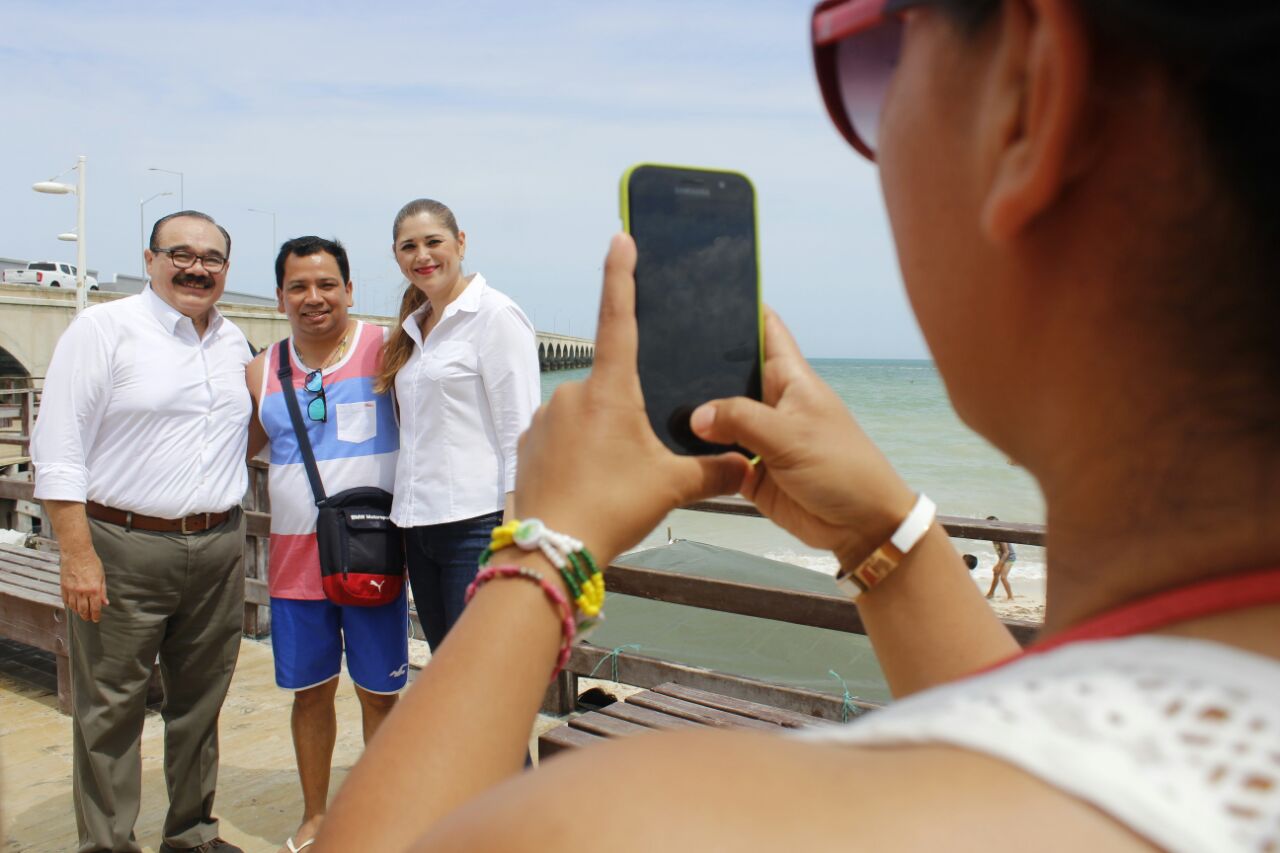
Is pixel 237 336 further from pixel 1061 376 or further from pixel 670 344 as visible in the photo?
pixel 1061 376

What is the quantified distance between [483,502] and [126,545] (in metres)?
1.42

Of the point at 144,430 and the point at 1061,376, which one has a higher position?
the point at 1061,376

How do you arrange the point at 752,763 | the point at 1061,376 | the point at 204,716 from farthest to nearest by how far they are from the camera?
the point at 204,716 → the point at 1061,376 → the point at 752,763

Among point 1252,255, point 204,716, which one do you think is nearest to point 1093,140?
point 1252,255

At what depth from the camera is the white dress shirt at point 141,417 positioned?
142 inches

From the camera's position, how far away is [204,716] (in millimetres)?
4031

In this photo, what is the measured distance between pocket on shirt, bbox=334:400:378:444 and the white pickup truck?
5145 centimetres

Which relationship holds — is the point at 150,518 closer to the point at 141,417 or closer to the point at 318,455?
the point at 141,417

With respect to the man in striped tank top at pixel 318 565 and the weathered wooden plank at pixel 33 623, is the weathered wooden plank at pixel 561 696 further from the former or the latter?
the weathered wooden plank at pixel 33 623

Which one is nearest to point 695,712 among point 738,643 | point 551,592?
point 551,592

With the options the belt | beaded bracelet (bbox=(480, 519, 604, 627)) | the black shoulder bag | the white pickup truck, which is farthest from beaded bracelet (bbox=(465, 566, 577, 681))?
the white pickup truck

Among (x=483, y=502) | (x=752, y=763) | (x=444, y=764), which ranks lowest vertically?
(x=483, y=502)

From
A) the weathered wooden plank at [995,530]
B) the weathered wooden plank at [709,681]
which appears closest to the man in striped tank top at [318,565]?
the weathered wooden plank at [709,681]

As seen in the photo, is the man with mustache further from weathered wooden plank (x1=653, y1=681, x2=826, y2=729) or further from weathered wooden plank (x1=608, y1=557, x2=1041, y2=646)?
weathered wooden plank (x1=653, y1=681, x2=826, y2=729)
